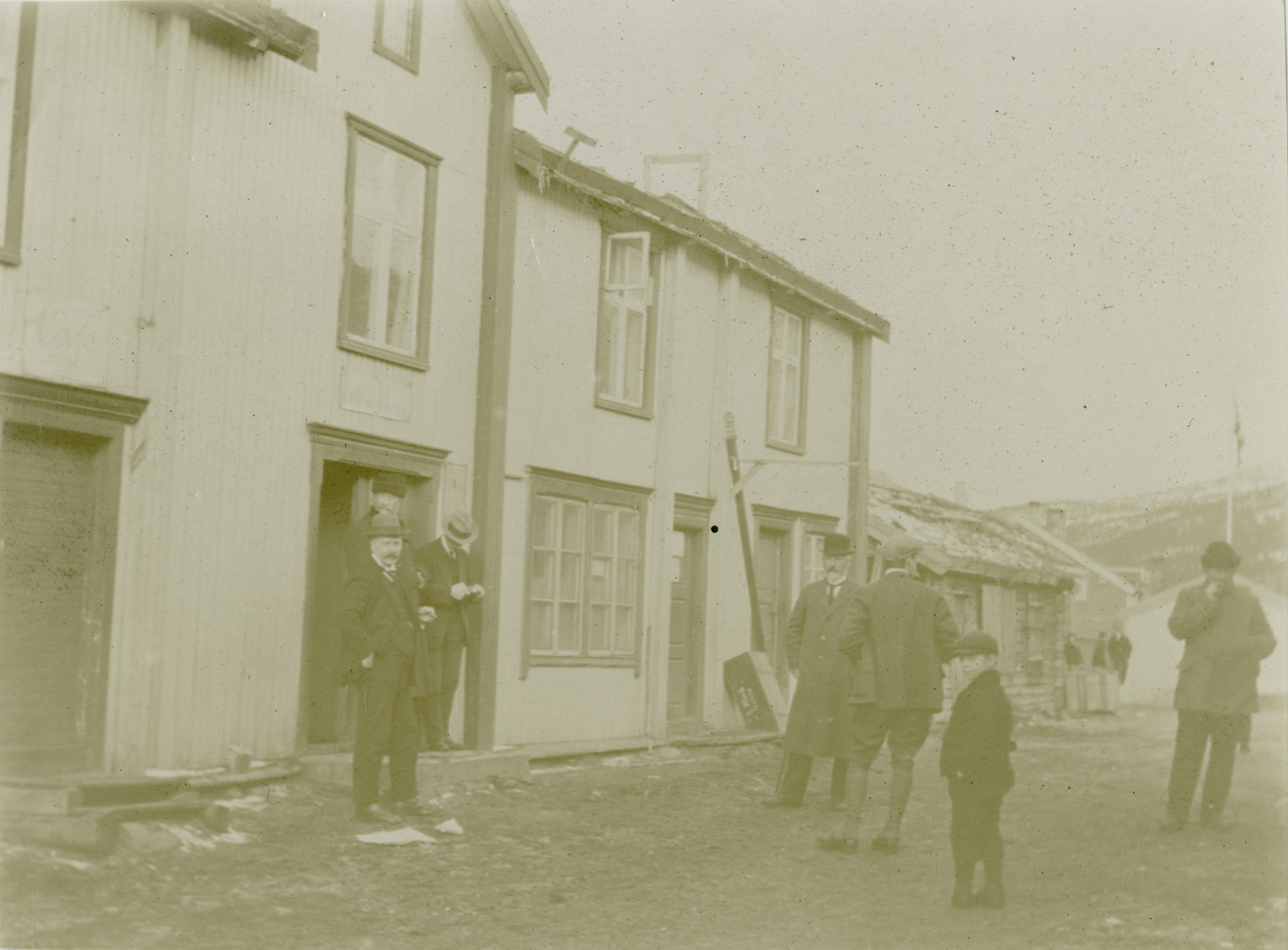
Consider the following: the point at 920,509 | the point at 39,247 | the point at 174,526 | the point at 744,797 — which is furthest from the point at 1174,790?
the point at 920,509

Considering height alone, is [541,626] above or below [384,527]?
below

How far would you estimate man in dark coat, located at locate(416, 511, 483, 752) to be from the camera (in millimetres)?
10492

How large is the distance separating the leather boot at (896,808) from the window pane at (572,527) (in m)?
5.59

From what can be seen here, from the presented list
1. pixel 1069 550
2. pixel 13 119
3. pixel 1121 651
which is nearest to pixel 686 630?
pixel 1121 651

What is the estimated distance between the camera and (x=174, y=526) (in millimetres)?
8844

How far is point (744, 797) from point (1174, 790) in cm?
341

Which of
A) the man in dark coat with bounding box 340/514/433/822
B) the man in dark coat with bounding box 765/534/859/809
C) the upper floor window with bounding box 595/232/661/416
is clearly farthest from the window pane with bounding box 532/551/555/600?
the man in dark coat with bounding box 340/514/433/822

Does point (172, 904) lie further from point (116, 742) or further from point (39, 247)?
point (39, 247)

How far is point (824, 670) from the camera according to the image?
9.89 meters

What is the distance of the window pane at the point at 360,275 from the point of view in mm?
10516

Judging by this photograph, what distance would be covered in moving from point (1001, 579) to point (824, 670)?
45.6ft

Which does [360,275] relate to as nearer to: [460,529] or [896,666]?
[460,529]

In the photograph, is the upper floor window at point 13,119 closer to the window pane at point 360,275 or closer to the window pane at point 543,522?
the window pane at point 360,275

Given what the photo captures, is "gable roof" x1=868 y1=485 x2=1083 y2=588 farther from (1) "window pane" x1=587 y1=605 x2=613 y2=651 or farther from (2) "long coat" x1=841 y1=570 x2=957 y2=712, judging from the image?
(2) "long coat" x1=841 y1=570 x2=957 y2=712
